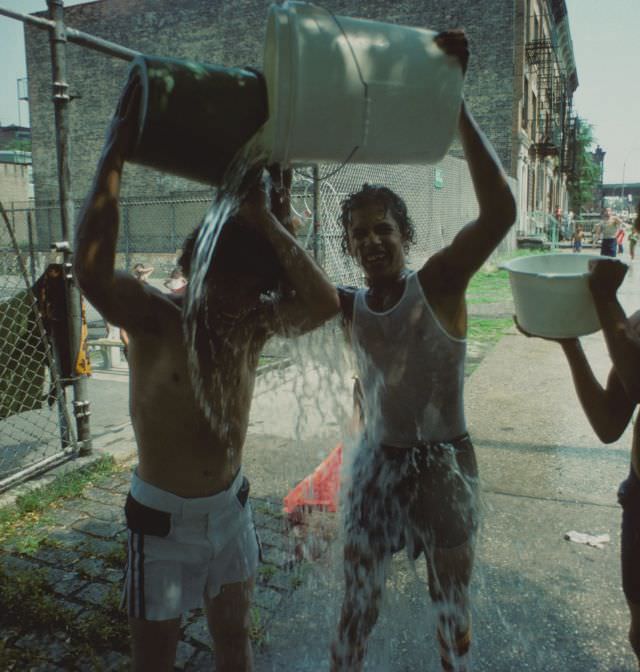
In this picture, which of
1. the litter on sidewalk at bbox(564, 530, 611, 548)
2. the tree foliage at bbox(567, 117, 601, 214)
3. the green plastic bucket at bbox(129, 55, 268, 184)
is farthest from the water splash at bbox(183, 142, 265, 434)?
the tree foliage at bbox(567, 117, 601, 214)

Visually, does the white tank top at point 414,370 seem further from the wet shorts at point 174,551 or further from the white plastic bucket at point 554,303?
the wet shorts at point 174,551

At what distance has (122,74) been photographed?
25766 mm

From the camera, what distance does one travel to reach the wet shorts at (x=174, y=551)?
1711mm

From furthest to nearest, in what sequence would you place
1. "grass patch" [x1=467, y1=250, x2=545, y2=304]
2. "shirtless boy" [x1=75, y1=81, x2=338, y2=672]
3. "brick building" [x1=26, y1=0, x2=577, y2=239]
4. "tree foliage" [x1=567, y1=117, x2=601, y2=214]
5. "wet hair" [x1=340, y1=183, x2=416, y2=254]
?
"tree foliage" [x1=567, y1=117, x2=601, y2=214] < "brick building" [x1=26, y1=0, x2=577, y2=239] < "grass patch" [x1=467, y1=250, x2=545, y2=304] < "wet hair" [x1=340, y1=183, x2=416, y2=254] < "shirtless boy" [x1=75, y1=81, x2=338, y2=672]

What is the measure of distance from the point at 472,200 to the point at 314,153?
15.9 meters

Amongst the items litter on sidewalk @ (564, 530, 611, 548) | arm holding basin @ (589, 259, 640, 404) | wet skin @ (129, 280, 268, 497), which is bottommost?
litter on sidewalk @ (564, 530, 611, 548)

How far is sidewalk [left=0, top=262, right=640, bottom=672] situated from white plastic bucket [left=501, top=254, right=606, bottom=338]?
129cm

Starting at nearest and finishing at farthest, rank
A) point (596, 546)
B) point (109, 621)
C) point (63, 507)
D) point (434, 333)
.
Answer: point (434, 333)
point (109, 621)
point (596, 546)
point (63, 507)

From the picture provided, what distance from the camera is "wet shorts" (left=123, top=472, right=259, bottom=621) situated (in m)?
1.71

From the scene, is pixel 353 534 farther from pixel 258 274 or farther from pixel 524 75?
pixel 524 75

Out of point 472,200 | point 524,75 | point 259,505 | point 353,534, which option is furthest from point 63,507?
point 524,75

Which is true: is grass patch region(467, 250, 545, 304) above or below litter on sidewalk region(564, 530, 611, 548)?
above

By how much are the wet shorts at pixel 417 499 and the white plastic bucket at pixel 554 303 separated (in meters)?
0.50

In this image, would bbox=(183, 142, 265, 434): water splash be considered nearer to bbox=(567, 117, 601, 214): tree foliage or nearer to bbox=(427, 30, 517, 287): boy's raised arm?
bbox=(427, 30, 517, 287): boy's raised arm
